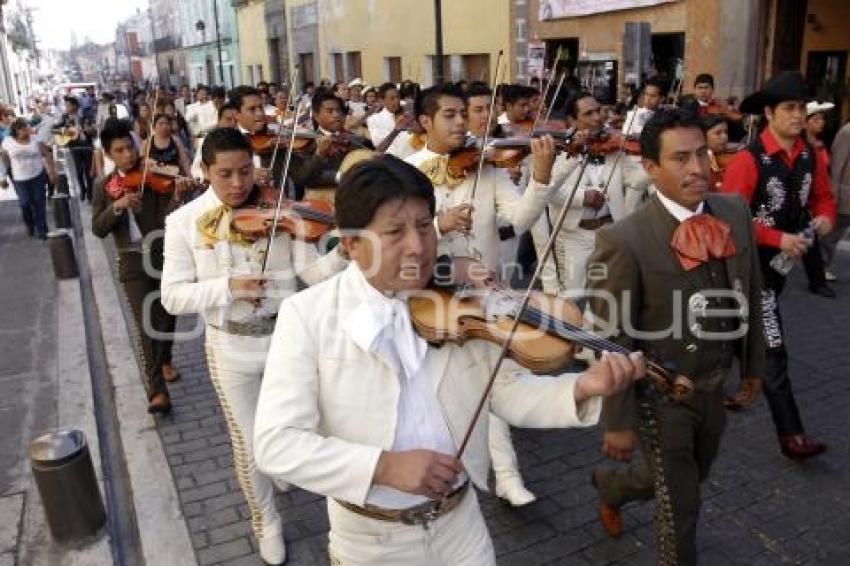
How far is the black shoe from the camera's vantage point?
738cm

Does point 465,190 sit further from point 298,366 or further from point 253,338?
point 298,366

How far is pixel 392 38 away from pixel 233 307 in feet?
74.6

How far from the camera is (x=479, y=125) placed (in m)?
5.59

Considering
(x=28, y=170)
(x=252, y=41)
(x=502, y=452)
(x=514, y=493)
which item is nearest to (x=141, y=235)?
(x=502, y=452)

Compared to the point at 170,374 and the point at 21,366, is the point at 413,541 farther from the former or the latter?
the point at 21,366

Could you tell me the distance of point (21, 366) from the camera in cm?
693

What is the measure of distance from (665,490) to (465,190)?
6.81 feet

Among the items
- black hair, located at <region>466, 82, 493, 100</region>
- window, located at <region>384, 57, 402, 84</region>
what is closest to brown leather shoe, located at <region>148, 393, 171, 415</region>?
black hair, located at <region>466, 82, 493, 100</region>

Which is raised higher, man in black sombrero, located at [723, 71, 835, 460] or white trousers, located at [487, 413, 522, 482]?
man in black sombrero, located at [723, 71, 835, 460]

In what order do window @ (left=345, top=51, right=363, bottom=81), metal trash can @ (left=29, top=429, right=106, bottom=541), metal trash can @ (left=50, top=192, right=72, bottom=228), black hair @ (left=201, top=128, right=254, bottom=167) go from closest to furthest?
black hair @ (left=201, top=128, right=254, bottom=167), metal trash can @ (left=29, top=429, right=106, bottom=541), metal trash can @ (left=50, top=192, right=72, bottom=228), window @ (left=345, top=51, right=363, bottom=81)

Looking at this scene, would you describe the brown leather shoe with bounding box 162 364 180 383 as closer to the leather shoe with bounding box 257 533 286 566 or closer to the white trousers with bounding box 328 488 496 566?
the leather shoe with bounding box 257 533 286 566

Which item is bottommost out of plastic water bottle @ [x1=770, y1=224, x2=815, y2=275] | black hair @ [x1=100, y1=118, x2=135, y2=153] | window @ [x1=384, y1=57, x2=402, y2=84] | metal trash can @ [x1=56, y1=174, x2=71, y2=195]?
metal trash can @ [x1=56, y1=174, x2=71, y2=195]

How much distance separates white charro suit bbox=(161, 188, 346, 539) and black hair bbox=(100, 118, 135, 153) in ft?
8.44

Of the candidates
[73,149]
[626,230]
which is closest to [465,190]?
[626,230]
